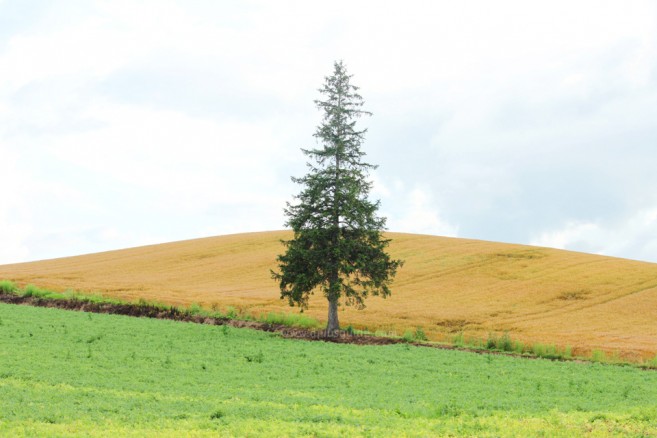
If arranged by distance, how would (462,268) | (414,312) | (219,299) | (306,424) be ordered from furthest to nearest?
(462,268)
(219,299)
(414,312)
(306,424)

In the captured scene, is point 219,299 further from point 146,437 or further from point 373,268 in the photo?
point 146,437

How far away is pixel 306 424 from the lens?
55.5ft

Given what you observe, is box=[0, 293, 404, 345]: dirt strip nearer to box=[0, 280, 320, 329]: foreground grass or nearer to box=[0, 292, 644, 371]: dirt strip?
box=[0, 292, 644, 371]: dirt strip

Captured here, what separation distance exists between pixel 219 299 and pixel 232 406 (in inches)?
1211

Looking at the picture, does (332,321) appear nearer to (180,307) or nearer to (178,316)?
(178,316)

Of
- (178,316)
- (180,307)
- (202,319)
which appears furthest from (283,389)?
(180,307)

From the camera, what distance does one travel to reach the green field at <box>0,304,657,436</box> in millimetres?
17156

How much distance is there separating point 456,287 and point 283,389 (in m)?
35.0

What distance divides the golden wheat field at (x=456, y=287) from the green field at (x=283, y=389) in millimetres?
9304

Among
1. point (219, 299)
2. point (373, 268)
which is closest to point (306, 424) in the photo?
point (373, 268)

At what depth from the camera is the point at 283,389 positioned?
22250 millimetres

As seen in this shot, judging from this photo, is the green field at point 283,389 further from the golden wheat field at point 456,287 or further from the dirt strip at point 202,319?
the golden wheat field at point 456,287

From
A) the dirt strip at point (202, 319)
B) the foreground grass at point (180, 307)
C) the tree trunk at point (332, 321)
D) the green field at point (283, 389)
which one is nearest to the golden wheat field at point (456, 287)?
the foreground grass at point (180, 307)

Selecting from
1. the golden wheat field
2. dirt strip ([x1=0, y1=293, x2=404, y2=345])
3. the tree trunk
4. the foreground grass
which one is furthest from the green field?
the golden wheat field
